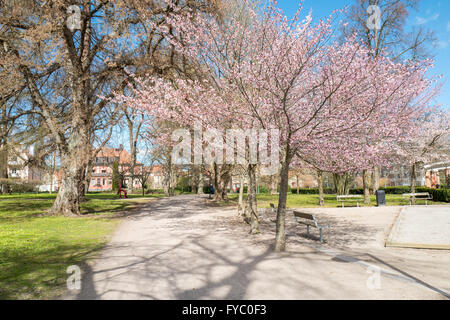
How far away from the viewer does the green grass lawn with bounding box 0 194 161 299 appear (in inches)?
190

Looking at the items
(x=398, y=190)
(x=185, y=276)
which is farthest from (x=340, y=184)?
(x=185, y=276)

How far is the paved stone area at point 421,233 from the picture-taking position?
7.94 m

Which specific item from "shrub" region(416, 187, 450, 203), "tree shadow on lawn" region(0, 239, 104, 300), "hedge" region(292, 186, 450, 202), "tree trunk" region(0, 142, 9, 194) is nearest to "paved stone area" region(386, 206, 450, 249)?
"tree shadow on lawn" region(0, 239, 104, 300)

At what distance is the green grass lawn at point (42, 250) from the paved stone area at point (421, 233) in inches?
305

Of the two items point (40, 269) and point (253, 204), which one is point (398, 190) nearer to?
point (253, 204)

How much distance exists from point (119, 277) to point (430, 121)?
82.9 ft

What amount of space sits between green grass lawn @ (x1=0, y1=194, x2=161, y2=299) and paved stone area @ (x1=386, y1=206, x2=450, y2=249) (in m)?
7.74

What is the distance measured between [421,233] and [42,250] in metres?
10.8

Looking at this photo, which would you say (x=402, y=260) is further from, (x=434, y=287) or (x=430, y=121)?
(x=430, y=121)

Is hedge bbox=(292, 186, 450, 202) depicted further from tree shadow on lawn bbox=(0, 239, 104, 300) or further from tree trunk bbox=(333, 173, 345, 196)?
tree shadow on lawn bbox=(0, 239, 104, 300)

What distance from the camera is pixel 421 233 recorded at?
9.60 metres

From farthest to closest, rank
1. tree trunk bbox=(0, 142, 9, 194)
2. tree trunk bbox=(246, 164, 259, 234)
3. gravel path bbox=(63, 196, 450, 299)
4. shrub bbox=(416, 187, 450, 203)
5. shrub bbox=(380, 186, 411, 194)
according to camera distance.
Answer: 1. shrub bbox=(380, 186, 411, 194)
2. shrub bbox=(416, 187, 450, 203)
3. tree trunk bbox=(0, 142, 9, 194)
4. tree trunk bbox=(246, 164, 259, 234)
5. gravel path bbox=(63, 196, 450, 299)

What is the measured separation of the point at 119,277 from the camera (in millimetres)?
5203
